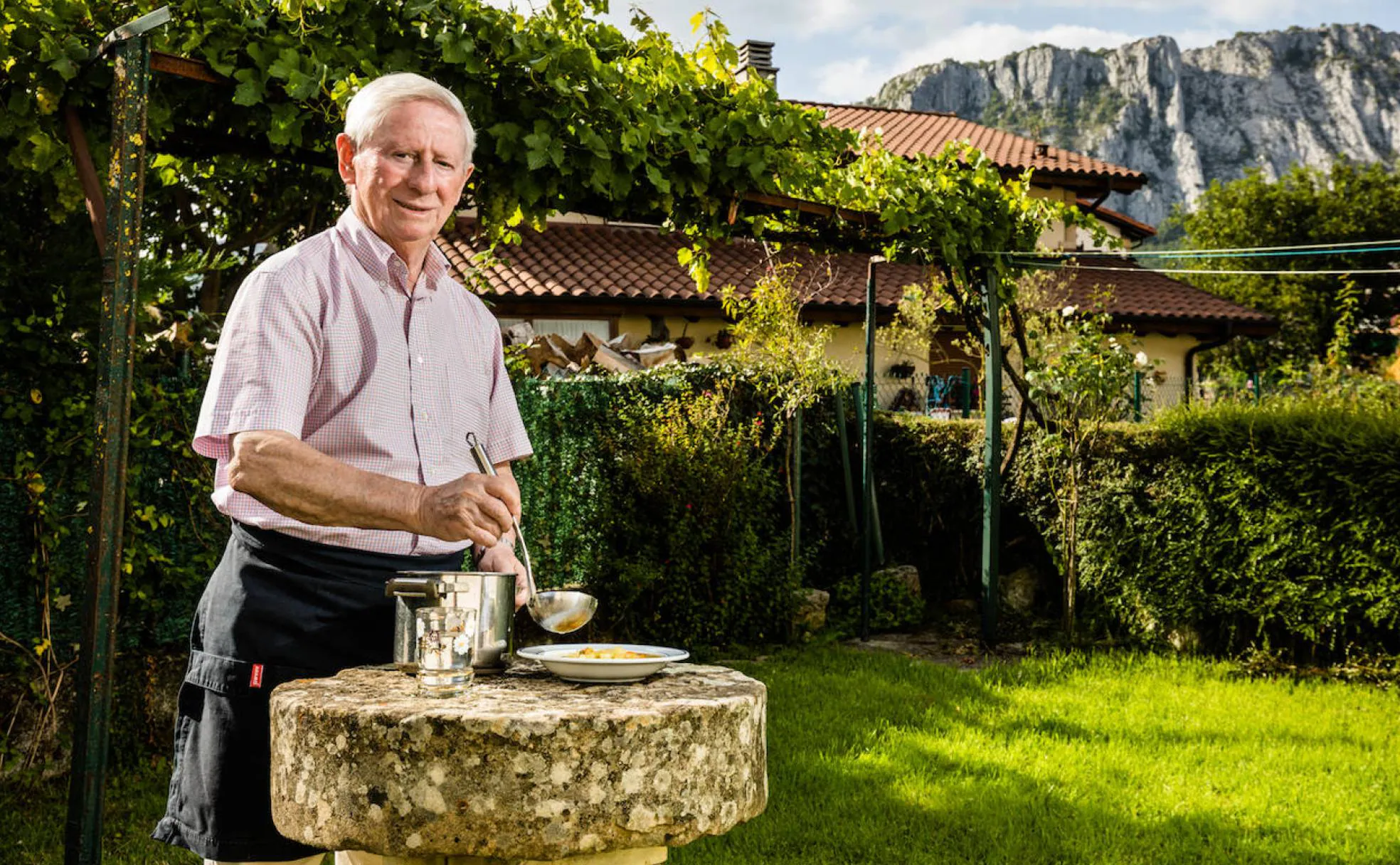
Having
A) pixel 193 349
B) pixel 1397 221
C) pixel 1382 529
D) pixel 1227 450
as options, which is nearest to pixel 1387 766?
pixel 1382 529

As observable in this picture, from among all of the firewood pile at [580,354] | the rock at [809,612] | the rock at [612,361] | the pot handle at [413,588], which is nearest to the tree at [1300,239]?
the firewood pile at [580,354]

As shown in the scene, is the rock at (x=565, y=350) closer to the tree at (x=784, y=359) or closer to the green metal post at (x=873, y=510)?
the tree at (x=784, y=359)

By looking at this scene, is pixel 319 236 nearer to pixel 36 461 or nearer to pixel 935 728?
pixel 36 461

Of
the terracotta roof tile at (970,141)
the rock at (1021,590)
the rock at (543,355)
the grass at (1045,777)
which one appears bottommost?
the grass at (1045,777)

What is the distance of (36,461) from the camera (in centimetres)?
508

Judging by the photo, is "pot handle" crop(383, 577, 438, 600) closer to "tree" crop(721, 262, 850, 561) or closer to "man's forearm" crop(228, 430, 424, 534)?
"man's forearm" crop(228, 430, 424, 534)

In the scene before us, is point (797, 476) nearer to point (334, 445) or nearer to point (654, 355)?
point (654, 355)

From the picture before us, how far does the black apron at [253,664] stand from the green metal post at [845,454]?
7.44 meters

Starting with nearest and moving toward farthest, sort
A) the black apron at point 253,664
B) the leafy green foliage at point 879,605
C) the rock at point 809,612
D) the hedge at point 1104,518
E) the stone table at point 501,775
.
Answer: the stone table at point 501,775 < the black apron at point 253,664 < the hedge at point 1104,518 < the rock at point 809,612 < the leafy green foliage at point 879,605

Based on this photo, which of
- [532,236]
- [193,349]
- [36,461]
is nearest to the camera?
[36,461]

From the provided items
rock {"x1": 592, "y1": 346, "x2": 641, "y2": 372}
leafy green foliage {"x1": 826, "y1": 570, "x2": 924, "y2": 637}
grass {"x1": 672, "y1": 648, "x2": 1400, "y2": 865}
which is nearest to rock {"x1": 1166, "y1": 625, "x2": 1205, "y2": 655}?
grass {"x1": 672, "y1": 648, "x2": 1400, "y2": 865}

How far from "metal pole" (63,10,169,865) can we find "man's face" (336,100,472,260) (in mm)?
1003

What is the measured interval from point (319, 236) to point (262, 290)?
0.23 meters

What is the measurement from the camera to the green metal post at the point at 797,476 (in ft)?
29.6
